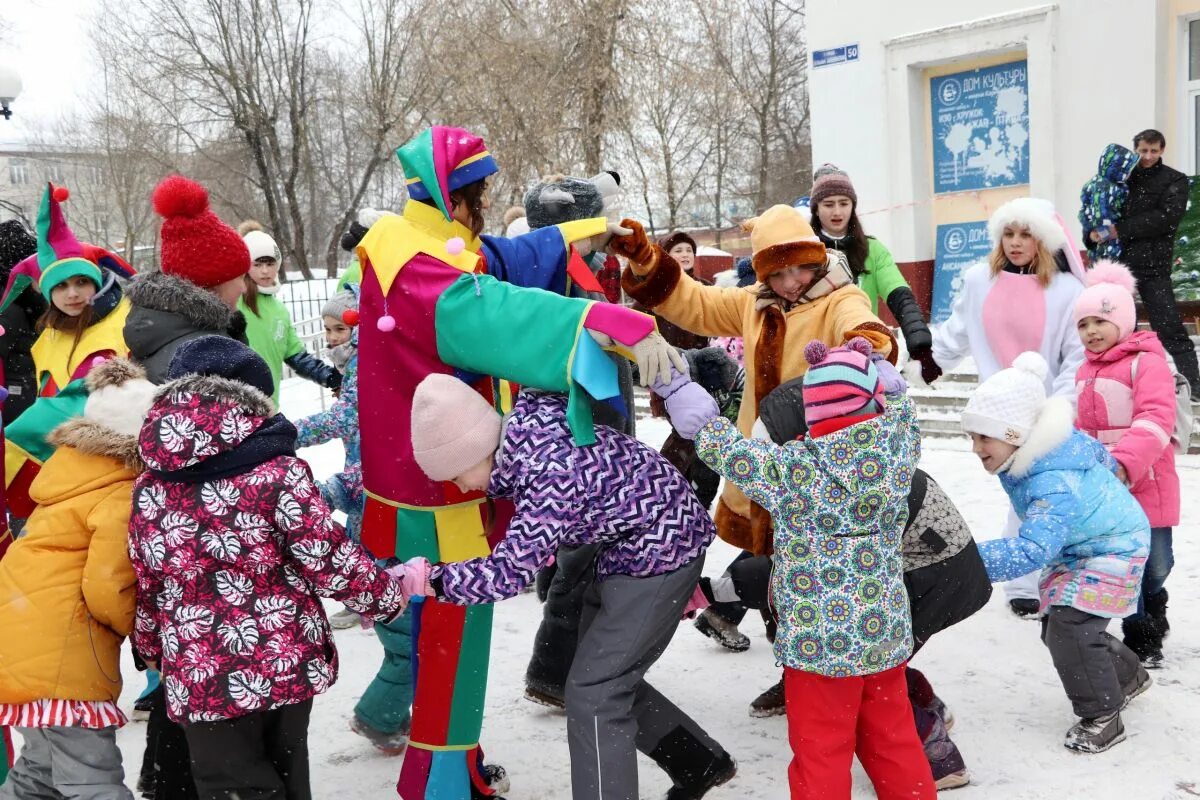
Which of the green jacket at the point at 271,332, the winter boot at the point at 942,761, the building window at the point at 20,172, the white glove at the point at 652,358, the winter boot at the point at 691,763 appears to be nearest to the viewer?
the white glove at the point at 652,358

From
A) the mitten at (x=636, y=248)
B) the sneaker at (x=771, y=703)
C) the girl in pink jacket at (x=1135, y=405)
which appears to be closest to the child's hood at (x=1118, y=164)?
the girl in pink jacket at (x=1135, y=405)

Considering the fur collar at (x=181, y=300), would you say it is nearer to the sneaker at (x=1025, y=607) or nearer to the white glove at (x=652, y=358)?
the white glove at (x=652, y=358)

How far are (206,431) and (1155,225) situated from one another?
728cm

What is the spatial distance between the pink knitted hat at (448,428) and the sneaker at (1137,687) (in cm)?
246

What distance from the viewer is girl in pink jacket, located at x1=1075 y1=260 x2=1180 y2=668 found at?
388 cm

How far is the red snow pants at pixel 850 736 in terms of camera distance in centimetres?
274

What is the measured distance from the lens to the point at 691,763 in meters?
3.06

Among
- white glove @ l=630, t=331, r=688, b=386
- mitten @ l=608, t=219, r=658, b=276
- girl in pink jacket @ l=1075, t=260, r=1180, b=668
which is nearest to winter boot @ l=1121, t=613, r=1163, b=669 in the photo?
girl in pink jacket @ l=1075, t=260, r=1180, b=668

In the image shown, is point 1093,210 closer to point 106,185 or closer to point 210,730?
point 210,730

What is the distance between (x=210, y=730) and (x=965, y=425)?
2.39 m

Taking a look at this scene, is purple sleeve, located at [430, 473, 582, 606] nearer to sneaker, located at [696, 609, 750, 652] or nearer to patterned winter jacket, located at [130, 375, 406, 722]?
patterned winter jacket, located at [130, 375, 406, 722]

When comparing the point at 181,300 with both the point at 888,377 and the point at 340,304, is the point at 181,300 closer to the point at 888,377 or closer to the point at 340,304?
the point at 340,304

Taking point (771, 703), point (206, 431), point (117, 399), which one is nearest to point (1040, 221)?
point (771, 703)

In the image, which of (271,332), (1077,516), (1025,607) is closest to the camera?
(1077,516)
